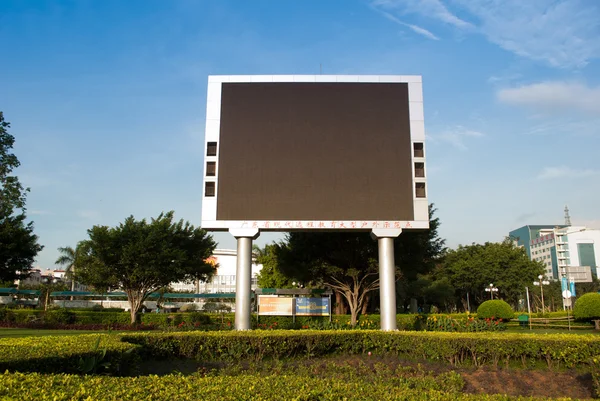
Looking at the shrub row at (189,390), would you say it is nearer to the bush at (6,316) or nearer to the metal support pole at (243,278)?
the metal support pole at (243,278)

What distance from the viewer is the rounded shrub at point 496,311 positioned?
27.1 metres

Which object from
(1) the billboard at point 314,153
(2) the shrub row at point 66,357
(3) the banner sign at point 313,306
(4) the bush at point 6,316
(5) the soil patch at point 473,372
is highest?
(1) the billboard at point 314,153

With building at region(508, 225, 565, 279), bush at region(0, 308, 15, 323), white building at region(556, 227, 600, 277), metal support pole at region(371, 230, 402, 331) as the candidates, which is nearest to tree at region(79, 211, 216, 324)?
bush at region(0, 308, 15, 323)

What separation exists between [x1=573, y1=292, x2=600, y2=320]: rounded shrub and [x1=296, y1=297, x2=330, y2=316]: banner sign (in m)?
14.3

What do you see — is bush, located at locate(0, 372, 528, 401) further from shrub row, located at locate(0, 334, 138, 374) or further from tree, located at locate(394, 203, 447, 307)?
tree, located at locate(394, 203, 447, 307)

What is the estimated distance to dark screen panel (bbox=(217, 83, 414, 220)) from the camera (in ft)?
54.5

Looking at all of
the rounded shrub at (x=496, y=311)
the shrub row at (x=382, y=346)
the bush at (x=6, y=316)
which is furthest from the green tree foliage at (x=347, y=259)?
the bush at (x=6, y=316)

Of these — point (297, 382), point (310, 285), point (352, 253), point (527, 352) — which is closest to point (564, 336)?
point (527, 352)

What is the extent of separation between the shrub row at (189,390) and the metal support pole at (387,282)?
461 inches

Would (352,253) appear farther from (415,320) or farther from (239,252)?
(239,252)

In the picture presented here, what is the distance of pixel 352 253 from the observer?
23.7 metres

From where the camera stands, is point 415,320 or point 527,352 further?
point 415,320

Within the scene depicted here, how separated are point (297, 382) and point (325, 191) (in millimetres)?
11728

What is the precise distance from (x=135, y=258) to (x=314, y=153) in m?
14.0
